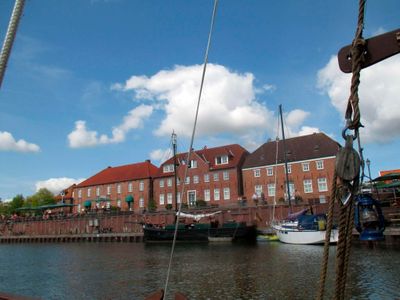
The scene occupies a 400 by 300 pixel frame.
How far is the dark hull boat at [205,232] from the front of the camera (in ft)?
115

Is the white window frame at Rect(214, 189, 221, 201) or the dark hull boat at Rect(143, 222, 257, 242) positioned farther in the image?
the white window frame at Rect(214, 189, 221, 201)

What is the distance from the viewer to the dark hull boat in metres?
34.9

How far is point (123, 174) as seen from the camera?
2648 inches

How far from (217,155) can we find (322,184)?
17.8 m

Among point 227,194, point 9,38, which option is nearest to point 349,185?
point 9,38

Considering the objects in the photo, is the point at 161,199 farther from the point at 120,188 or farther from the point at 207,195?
the point at 120,188

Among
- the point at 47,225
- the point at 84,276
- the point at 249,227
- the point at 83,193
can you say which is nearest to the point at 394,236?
the point at 249,227

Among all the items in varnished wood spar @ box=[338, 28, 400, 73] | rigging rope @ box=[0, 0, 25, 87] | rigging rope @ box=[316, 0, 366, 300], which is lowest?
rigging rope @ box=[316, 0, 366, 300]

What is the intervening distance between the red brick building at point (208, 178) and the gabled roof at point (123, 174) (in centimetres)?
427

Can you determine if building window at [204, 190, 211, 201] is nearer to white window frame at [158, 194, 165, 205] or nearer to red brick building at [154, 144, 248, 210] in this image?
red brick building at [154, 144, 248, 210]

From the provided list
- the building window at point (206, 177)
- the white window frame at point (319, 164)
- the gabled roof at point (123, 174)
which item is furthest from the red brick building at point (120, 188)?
the white window frame at point (319, 164)

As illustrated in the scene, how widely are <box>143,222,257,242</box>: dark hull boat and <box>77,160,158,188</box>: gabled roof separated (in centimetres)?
2483

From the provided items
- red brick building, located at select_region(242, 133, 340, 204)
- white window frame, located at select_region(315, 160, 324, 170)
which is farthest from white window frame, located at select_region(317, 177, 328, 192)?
white window frame, located at select_region(315, 160, 324, 170)

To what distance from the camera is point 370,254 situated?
66.1 ft
